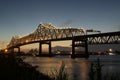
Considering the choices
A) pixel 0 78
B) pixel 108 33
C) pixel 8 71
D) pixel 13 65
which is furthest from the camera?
pixel 108 33

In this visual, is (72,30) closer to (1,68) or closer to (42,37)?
(42,37)

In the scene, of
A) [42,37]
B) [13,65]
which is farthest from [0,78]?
[42,37]

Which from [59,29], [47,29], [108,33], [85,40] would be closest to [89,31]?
[85,40]

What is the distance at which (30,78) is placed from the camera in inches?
360

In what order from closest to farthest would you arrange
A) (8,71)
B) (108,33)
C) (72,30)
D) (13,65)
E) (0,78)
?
1. (0,78)
2. (8,71)
3. (13,65)
4. (108,33)
5. (72,30)

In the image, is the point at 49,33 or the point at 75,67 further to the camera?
the point at 49,33

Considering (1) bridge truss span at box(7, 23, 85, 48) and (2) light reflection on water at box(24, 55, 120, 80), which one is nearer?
(2) light reflection on water at box(24, 55, 120, 80)

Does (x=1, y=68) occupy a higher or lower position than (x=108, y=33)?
lower

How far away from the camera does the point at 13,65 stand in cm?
1272

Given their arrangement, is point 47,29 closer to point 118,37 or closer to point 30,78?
point 118,37

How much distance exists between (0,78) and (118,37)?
9864 cm

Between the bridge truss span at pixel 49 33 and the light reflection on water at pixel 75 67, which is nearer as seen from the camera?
the light reflection on water at pixel 75 67

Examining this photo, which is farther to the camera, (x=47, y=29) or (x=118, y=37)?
(x=47, y=29)

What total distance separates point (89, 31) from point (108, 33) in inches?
881
